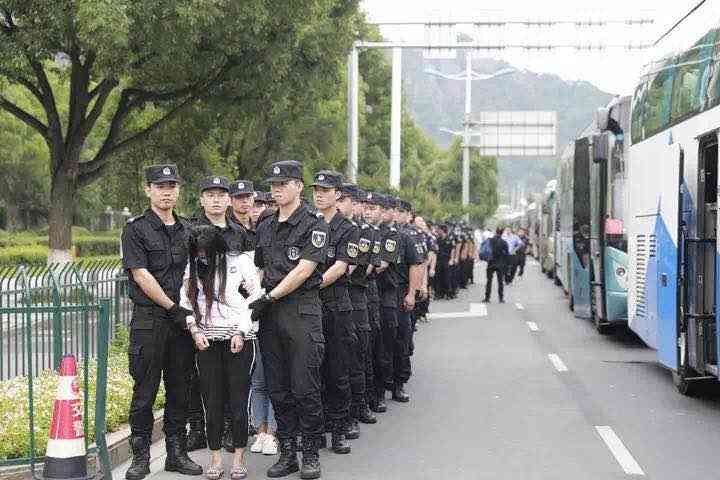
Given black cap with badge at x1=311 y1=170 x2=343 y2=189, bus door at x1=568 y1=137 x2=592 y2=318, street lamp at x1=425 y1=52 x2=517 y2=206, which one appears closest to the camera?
black cap with badge at x1=311 y1=170 x2=343 y2=189

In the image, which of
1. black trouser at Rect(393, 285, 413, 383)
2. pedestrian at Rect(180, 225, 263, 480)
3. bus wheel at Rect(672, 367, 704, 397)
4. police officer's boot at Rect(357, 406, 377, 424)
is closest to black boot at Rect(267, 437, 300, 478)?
pedestrian at Rect(180, 225, 263, 480)

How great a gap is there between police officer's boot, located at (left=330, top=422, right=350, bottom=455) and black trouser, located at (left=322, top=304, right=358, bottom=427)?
31mm

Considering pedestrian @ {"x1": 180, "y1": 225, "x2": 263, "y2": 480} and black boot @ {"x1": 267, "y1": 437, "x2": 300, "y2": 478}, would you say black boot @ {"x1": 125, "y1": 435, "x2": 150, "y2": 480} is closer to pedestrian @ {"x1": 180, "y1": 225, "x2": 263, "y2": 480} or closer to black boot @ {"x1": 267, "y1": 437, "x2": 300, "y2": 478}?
pedestrian @ {"x1": 180, "y1": 225, "x2": 263, "y2": 480}

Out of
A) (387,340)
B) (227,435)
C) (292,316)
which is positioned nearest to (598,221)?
(387,340)

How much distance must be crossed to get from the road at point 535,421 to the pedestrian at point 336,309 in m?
0.34

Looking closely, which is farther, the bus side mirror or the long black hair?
the bus side mirror

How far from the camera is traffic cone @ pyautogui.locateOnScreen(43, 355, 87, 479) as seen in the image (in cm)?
703

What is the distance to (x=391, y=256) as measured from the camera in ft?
33.6

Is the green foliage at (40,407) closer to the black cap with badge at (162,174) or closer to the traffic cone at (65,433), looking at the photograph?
the traffic cone at (65,433)

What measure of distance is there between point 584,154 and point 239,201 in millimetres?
11780

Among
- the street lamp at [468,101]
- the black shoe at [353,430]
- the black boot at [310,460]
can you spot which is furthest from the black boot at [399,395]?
the street lamp at [468,101]

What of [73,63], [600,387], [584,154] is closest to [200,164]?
[73,63]

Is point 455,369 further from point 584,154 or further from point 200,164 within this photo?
point 200,164

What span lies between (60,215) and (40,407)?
51.4ft
